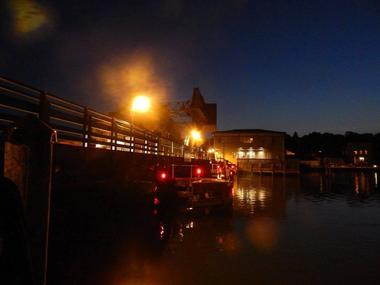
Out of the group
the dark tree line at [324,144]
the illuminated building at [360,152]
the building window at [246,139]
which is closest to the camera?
the building window at [246,139]

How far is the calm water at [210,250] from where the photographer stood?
6.68m

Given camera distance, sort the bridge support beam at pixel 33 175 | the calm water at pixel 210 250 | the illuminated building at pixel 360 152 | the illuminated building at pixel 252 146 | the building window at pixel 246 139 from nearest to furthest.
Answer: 1. the bridge support beam at pixel 33 175
2. the calm water at pixel 210 250
3. the illuminated building at pixel 252 146
4. the building window at pixel 246 139
5. the illuminated building at pixel 360 152

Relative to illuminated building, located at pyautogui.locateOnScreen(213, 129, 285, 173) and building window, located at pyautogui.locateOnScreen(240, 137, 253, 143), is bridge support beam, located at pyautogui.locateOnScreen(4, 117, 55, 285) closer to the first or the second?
illuminated building, located at pyautogui.locateOnScreen(213, 129, 285, 173)

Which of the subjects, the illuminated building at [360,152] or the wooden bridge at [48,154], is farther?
the illuminated building at [360,152]

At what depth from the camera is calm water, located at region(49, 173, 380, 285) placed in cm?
668

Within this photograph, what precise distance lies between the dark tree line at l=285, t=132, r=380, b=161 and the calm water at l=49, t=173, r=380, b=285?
104964 millimetres

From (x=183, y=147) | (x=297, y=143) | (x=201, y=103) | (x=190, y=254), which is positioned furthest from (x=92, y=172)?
(x=297, y=143)

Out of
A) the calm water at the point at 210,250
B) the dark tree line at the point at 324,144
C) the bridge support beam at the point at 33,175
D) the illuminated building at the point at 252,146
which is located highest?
the dark tree line at the point at 324,144

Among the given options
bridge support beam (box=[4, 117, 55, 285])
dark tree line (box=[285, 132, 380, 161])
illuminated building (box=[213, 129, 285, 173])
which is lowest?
bridge support beam (box=[4, 117, 55, 285])

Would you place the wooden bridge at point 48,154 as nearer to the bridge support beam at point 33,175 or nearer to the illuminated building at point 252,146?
the bridge support beam at point 33,175

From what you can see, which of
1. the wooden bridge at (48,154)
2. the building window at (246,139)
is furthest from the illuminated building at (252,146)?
the wooden bridge at (48,154)

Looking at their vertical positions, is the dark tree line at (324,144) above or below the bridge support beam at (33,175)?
above

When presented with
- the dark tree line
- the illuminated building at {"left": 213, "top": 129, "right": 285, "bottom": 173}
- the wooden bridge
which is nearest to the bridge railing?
the wooden bridge

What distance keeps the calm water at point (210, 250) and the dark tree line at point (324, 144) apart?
105 m
